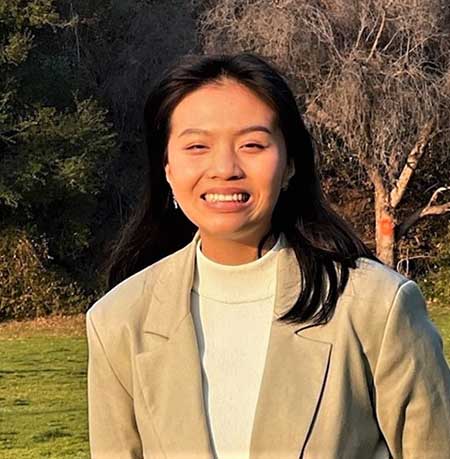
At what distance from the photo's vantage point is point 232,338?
179 cm

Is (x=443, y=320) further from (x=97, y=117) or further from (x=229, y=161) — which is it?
(x=229, y=161)

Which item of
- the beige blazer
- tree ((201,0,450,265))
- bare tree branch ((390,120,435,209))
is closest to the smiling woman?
the beige blazer

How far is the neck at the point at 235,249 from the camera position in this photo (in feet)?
5.98

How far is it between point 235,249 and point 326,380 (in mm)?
279

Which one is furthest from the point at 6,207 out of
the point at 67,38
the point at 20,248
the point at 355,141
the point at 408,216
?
the point at 408,216

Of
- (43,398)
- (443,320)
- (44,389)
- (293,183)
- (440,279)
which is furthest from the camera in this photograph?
(440,279)

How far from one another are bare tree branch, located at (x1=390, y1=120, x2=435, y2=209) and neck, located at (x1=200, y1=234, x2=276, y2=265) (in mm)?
11887

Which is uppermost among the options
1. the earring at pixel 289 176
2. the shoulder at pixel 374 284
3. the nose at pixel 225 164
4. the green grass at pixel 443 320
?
the nose at pixel 225 164

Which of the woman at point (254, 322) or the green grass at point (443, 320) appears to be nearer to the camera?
the woman at point (254, 322)

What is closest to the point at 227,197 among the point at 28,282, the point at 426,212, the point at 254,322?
the point at 254,322

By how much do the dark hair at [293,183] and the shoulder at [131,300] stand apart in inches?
7.0

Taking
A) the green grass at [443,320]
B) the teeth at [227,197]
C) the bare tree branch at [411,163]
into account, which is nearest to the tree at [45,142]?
the bare tree branch at [411,163]

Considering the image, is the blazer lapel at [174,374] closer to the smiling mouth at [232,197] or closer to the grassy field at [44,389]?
the smiling mouth at [232,197]

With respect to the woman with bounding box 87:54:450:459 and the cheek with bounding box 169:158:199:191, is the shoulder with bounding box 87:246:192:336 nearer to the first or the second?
the woman with bounding box 87:54:450:459
